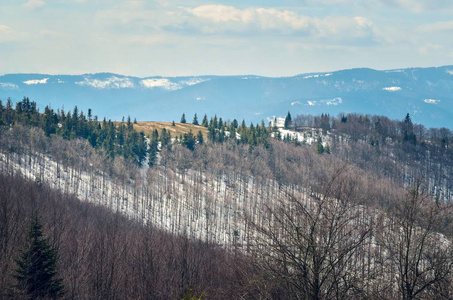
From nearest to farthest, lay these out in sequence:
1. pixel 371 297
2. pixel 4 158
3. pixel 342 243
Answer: pixel 371 297
pixel 342 243
pixel 4 158

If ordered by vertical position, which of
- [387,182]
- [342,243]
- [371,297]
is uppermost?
[342,243]

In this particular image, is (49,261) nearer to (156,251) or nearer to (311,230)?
(311,230)

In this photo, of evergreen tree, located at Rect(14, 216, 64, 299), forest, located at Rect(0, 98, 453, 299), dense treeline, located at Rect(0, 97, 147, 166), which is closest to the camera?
forest, located at Rect(0, 98, 453, 299)

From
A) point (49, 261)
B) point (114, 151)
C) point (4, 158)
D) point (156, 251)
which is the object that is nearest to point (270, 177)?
point (114, 151)

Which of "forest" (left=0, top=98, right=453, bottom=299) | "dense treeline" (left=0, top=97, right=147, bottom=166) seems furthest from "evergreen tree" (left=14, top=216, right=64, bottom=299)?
"dense treeline" (left=0, top=97, right=147, bottom=166)

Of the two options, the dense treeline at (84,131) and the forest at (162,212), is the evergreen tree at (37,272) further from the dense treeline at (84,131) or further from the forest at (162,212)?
the dense treeline at (84,131)

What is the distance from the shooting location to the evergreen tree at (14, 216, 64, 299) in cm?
3722

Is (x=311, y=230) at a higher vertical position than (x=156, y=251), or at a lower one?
higher

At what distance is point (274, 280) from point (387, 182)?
174718 millimetres

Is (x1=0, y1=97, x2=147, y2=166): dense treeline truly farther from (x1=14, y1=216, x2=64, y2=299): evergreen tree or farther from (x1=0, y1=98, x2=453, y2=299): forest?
(x1=14, y1=216, x2=64, y2=299): evergreen tree

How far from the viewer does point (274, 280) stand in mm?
26641

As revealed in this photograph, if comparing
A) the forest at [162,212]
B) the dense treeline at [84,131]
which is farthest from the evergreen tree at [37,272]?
the dense treeline at [84,131]

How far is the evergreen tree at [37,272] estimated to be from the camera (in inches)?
1465

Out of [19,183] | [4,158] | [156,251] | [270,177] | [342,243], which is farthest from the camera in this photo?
[270,177]
